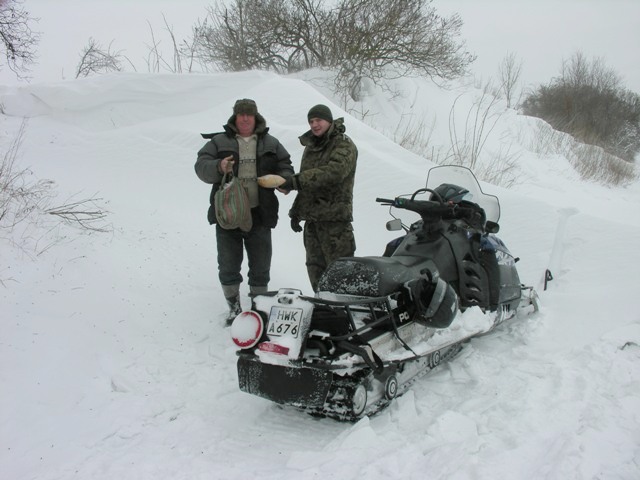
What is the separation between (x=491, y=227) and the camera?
3453 millimetres

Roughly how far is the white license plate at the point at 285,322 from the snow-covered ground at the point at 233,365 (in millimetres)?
558

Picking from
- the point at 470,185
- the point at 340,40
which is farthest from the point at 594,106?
the point at 470,185

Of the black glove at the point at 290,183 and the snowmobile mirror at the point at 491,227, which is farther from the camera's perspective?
the black glove at the point at 290,183

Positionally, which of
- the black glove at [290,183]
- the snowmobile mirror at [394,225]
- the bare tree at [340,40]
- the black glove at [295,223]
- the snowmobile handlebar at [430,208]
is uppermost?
the bare tree at [340,40]

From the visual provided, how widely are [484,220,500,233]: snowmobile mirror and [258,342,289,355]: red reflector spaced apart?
1.78 meters

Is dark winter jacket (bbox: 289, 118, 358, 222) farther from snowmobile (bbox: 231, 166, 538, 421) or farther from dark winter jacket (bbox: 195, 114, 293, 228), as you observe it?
snowmobile (bbox: 231, 166, 538, 421)

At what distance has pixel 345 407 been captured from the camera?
2.51m

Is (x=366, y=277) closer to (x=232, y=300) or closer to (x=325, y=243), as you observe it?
(x=325, y=243)

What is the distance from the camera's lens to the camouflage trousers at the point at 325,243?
3727mm

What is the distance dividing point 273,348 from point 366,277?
1.93 ft

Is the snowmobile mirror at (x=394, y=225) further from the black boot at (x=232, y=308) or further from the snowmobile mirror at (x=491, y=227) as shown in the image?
the black boot at (x=232, y=308)

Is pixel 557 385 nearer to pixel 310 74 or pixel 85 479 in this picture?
pixel 85 479

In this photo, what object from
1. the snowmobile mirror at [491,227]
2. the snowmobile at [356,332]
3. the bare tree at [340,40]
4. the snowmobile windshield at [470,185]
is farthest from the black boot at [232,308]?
the bare tree at [340,40]

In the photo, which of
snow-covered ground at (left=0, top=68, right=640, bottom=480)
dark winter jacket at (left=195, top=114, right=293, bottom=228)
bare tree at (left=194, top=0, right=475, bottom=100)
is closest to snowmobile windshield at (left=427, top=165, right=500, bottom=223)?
snow-covered ground at (left=0, top=68, right=640, bottom=480)
